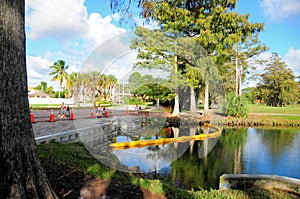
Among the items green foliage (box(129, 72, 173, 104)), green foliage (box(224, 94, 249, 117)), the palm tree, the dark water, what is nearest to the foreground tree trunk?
green foliage (box(129, 72, 173, 104))

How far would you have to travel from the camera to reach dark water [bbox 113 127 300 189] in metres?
7.59

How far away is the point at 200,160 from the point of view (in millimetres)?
9664

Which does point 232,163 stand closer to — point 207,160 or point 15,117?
point 207,160

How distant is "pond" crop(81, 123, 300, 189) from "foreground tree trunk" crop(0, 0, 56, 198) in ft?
12.0

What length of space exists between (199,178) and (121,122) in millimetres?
5147

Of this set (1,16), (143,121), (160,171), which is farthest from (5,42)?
(143,121)

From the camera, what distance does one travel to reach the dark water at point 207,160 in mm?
7594

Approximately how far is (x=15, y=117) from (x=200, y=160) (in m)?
8.34

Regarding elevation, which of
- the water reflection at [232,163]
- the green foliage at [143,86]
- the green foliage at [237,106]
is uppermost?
the green foliage at [143,86]

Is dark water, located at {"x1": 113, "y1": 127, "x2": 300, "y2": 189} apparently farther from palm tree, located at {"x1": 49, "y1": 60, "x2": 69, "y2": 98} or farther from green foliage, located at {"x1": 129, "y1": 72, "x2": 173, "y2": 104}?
palm tree, located at {"x1": 49, "y1": 60, "x2": 69, "y2": 98}

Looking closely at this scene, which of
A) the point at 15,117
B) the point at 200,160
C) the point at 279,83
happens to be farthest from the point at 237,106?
the point at 279,83

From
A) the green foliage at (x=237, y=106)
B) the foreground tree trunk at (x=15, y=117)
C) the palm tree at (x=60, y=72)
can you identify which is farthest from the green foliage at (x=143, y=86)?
the palm tree at (x=60, y=72)

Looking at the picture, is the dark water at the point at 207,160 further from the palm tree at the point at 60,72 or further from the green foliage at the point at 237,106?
the palm tree at the point at 60,72

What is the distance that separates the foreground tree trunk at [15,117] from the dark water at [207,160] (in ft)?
16.2
